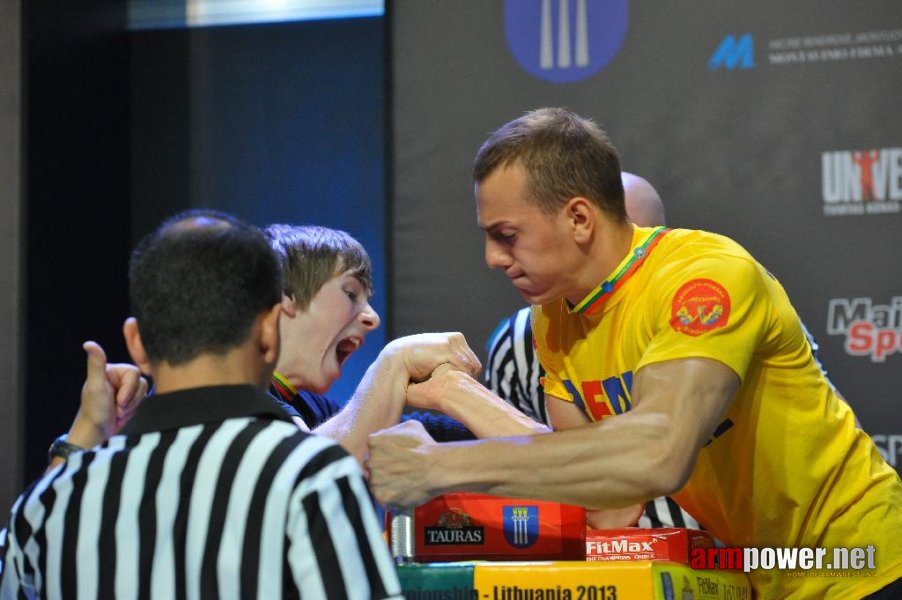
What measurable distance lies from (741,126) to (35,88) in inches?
87.9

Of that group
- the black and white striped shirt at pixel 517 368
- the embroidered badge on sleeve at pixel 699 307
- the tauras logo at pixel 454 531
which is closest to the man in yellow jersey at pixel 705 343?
the embroidered badge on sleeve at pixel 699 307

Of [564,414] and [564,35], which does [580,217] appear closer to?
[564,414]

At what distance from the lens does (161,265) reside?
4.46ft

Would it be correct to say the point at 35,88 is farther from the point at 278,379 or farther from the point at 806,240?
the point at 806,240

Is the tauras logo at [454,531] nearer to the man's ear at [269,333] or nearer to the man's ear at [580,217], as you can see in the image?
the man's ear at [269,333]

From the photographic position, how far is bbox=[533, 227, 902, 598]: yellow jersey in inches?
75.4

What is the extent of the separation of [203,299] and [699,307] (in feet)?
2.63

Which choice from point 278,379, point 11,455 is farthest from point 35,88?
point 278,379

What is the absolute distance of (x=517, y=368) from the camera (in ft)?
10.6

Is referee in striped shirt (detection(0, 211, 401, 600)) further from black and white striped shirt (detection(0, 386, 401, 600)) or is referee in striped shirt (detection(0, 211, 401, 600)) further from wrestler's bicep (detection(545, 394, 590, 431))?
wrestler's bicep (detection(545, 394, 590, 431))

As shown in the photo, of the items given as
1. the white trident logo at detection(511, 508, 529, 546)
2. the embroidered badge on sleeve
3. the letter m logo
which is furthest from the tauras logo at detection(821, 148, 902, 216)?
the white trident logo at detection(511, 508, 529, 546)

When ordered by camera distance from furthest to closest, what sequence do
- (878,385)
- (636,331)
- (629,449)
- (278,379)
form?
1. (878,385)
2. (278,379)
3. (636,331)
4. (629,449)

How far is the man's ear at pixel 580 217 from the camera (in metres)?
1.98

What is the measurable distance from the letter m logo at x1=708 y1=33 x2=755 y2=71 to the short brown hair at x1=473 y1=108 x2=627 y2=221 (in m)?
1.54
